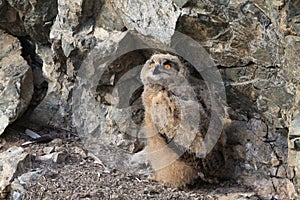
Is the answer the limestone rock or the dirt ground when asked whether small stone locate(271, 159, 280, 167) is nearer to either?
the dirt ground

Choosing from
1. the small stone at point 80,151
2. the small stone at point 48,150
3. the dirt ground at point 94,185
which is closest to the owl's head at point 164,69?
the dirt ground at point 94,185

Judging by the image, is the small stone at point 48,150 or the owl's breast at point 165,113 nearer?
the owl's breast at point 165,113

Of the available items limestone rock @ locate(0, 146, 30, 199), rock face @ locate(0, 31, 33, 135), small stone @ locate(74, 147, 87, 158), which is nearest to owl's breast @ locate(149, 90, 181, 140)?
small stone @ locate(74, 147, 87, 158)

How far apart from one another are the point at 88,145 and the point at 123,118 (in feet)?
1.46

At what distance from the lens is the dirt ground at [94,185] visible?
4.12 metres

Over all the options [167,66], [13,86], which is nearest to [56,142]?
[13,86]

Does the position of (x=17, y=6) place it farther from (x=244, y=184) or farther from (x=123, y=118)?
(x=244, y=184)

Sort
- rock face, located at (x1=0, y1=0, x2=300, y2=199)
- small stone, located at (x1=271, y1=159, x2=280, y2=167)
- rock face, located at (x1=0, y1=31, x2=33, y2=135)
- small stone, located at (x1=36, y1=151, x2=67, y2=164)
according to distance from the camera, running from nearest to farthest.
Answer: rock face, located at (x1=0, y1=0, x2=300, y2=199), small stone, located at (x1=271, y1=159, x2=280, y2=167), small stone, located at (x1=36, y1=151, x2=67, y2=164), rock face, located at (x1=0, y1=31, x2=33, y2=135)

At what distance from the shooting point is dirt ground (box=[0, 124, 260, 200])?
4121 millimetres

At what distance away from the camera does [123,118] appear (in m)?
5.15

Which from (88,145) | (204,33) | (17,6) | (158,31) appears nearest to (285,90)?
(204,33)

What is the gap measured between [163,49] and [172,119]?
2.22ft

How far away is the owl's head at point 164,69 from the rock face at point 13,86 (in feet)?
4.52

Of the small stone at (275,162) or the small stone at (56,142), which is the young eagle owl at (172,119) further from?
the small stone at (56,142)
